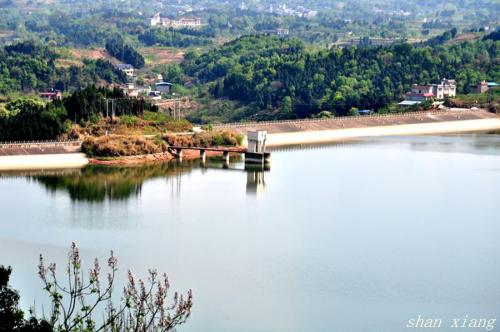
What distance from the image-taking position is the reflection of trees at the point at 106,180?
1513 inches

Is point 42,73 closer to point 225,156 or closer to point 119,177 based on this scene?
point 225,156

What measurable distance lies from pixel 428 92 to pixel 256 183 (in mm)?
35763

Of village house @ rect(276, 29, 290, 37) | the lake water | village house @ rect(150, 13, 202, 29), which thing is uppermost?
village house @ rect(150, 13, 202, 29)

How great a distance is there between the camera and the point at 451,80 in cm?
7838

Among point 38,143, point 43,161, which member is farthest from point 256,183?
point 38,143

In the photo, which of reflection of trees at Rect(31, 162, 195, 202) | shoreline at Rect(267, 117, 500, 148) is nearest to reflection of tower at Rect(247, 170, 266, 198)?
reflection of trees at Rect(31, 162, 195, 202)

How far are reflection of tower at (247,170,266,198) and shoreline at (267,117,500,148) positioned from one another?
35.1 feet

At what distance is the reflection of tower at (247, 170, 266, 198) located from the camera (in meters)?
39.0

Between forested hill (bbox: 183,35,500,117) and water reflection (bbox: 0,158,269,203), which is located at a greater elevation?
forested hill (bbox: 183,35,500,117)

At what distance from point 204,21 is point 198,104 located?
71.3 metres

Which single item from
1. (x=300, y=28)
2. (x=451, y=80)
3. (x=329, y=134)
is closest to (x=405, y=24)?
(x=300, y=28)

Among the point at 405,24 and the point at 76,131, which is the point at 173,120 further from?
the point at 405,24

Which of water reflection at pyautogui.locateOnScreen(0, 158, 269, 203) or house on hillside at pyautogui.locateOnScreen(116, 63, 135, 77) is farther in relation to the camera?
house on hillside at pyautogui.locateOnScreen(116, 63, 135, 77)

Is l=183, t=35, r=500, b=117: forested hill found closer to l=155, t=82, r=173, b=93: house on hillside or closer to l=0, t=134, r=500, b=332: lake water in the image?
l=155, t=82, r=173, b=93: house on hillside
